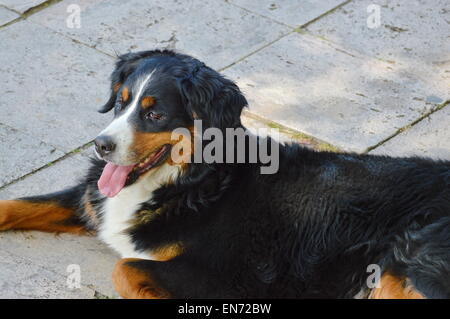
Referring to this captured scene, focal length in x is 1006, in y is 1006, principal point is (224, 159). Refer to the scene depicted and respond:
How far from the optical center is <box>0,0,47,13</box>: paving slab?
8258 mm

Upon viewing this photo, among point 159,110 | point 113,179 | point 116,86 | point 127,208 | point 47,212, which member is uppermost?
point 159,110

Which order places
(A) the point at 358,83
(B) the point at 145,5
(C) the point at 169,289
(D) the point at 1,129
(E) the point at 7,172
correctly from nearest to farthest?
(C) the point at 169,289, (E) the point at 7,172, (D) the point at 1,129, (A) the point at 358,83, (B) the point at 145,5

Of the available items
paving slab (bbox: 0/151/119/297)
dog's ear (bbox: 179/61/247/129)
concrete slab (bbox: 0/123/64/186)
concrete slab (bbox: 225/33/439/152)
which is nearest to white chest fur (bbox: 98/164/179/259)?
paving slab (bbox: 0/151/119/297)

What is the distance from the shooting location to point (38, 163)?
21.5 feet

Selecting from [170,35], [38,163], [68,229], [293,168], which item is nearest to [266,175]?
[293,168]

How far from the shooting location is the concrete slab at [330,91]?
23.1ft

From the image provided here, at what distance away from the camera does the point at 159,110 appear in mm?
5355

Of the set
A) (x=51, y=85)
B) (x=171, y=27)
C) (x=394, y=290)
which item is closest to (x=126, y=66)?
(x=51, y=85)

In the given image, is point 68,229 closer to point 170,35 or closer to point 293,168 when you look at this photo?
point 293,168

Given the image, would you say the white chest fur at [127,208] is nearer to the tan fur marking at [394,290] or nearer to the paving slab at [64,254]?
the paving slab at [64,254]

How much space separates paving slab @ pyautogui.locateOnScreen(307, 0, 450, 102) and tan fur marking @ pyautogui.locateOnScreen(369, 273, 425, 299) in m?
2.62

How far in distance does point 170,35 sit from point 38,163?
1934mm

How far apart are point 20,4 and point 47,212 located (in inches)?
118

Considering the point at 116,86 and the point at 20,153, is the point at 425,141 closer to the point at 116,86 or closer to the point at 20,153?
the point at 116,86
